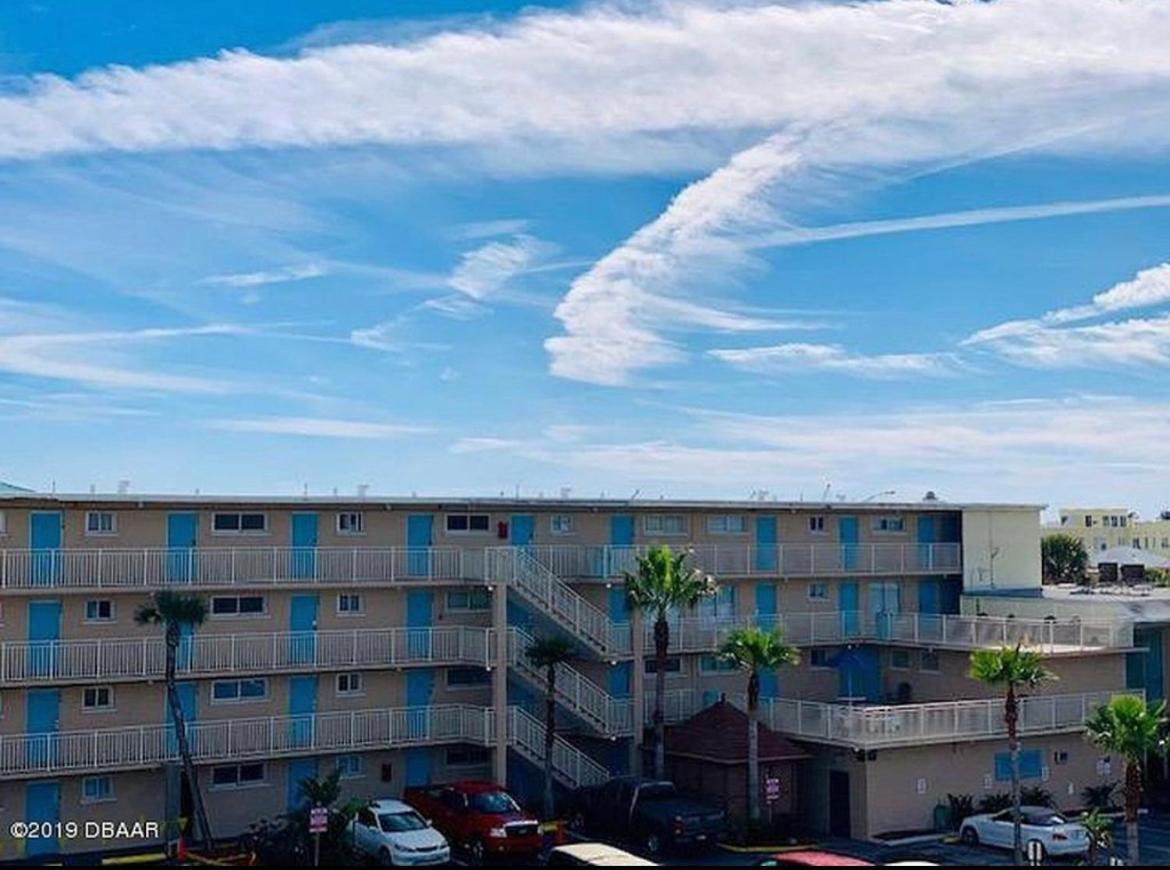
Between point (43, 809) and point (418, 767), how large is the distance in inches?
393

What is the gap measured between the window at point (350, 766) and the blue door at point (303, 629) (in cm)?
305

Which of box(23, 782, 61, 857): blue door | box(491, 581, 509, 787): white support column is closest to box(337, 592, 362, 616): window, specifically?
box(491, 581, 509, 787): white support column

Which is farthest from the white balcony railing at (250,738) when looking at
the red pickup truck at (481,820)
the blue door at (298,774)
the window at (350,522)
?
the window at (350,522)

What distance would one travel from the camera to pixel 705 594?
4288 cm

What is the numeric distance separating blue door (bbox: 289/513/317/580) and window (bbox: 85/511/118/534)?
465 cm

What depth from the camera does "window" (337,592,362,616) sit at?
41.3 metres

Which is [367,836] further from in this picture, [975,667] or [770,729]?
[975,667]

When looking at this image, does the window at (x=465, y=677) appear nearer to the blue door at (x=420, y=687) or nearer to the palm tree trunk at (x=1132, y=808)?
the blue door at (x=420, y=687)

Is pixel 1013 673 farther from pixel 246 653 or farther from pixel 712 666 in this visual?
pixel 246 653

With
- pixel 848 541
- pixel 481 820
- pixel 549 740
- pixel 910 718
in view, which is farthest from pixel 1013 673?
pixel 848 541

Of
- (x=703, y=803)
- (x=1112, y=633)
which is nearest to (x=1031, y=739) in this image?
(x=1112, y=633)

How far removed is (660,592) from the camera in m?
41.6

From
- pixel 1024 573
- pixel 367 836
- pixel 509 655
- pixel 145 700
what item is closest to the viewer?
pixel 367 836

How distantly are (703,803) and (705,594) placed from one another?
20.8 ft
